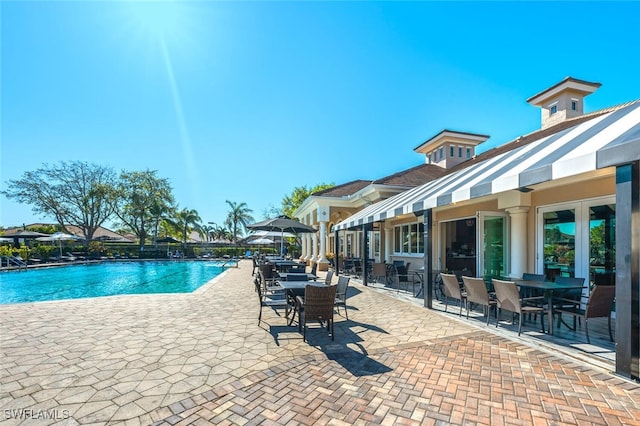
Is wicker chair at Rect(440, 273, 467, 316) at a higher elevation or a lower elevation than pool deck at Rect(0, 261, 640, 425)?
higher

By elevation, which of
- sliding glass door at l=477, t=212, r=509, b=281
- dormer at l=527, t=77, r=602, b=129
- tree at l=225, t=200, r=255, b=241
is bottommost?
sliding glass door at l=477, t=212, r=509, b=281

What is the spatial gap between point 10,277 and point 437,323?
24851 mm

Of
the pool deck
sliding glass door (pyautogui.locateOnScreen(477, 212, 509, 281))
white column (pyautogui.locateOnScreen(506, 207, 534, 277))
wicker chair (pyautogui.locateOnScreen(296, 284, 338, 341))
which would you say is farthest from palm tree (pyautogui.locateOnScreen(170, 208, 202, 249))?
white column (pyautogui.locateOnScreen(506, 207, 534, 277))

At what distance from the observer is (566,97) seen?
16.3m

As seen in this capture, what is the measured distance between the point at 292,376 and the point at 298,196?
145 ft

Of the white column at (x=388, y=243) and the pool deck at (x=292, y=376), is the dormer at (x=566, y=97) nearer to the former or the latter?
the white column at (x=388, y=243)

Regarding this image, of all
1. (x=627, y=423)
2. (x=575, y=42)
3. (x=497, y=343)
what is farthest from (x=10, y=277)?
(x=575, y=42)

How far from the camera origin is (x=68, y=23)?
10.0m

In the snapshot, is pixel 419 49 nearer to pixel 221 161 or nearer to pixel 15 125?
pixel 221 161

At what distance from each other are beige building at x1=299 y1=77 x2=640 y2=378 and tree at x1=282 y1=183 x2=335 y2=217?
30.5 metres

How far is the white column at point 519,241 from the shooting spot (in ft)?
30.2

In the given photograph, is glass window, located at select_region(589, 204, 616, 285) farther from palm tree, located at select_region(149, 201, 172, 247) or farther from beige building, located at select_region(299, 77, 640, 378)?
palm tree, located at select_region(149, 201, 172, 247)

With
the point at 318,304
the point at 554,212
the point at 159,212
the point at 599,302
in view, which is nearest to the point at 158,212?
the point at 159,212

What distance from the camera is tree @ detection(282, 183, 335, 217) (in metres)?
47.2
